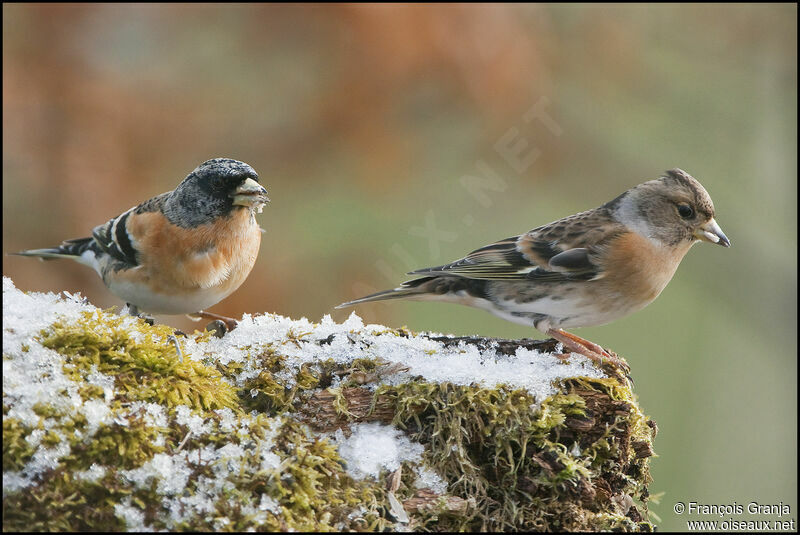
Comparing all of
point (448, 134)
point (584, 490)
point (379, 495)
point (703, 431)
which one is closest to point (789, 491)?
point (703, 431)

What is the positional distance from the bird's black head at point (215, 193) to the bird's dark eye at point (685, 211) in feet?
7.69

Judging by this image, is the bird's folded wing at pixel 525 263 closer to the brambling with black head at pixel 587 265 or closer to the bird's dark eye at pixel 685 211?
the brambling with black head at pixel 587 265

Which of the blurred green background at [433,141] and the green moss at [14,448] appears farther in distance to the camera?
the blurred green background at [433,141]

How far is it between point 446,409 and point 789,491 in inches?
276

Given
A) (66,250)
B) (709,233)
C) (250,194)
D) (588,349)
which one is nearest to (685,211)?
(709,233)

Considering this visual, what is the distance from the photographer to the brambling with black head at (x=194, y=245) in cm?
398

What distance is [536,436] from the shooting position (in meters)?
2.54

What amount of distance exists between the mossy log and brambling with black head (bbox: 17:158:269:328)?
1018 millimetres

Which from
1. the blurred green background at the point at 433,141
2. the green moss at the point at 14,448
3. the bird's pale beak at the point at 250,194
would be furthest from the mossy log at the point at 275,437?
the blurred green background at the point at 433,141

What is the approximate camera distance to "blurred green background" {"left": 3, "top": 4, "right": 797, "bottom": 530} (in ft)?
16.4

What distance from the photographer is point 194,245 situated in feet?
13.1

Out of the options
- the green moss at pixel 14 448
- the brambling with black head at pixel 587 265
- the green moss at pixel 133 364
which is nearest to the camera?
the green moss at pixel 14 448

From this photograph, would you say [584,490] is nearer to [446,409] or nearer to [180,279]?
[446,409]

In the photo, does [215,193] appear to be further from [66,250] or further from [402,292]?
[66,250]
